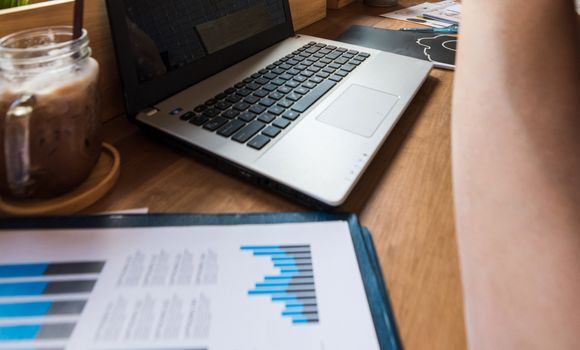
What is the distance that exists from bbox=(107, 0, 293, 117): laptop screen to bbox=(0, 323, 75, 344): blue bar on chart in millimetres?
278

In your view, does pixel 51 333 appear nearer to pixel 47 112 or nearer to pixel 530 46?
pixel 47 112

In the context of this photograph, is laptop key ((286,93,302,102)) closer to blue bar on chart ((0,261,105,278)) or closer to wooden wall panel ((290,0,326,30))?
blue bar on chart ((0,261,105,278))

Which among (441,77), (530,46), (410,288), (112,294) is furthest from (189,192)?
(441,77)

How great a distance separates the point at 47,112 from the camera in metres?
0.33

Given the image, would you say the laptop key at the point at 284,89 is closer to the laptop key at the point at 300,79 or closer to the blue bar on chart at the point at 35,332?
the laptop key at the point at 300,79

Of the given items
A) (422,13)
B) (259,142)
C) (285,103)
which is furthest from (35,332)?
(422,13)

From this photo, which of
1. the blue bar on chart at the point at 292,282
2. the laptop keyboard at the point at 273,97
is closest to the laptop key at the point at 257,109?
the laptop keyboard at the point at 273,97

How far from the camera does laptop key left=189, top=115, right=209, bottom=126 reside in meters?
0.45

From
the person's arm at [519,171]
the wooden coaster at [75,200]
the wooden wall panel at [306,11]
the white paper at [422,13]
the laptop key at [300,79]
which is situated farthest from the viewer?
the white paper at [422,13]

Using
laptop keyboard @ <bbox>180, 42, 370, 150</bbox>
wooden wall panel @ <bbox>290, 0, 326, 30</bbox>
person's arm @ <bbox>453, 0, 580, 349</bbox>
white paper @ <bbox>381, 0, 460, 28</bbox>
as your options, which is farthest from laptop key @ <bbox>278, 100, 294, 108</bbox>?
white paper @ <bbox>381, 0, 460, 28</bbox>

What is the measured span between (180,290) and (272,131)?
215mm

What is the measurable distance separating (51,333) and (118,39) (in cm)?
33

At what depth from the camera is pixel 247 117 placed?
18.3 inches

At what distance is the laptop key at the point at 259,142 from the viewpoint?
0.42 m
